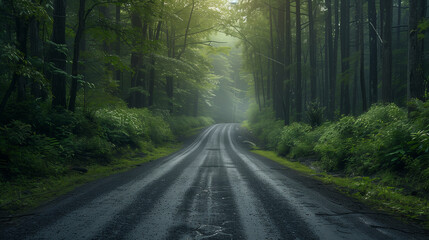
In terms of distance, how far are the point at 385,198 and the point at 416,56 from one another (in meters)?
5.64

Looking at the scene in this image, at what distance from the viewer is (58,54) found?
10109 mm

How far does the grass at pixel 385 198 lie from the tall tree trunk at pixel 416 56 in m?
3.98

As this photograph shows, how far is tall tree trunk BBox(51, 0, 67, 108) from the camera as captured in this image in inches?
393

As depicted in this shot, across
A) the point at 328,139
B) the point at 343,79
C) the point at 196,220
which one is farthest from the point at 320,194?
the point at 343,79

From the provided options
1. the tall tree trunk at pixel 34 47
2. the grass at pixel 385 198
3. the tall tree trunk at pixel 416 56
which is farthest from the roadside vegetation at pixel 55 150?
the tall tree trunk at pixel 416 56

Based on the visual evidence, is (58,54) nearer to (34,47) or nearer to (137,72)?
(34,47)

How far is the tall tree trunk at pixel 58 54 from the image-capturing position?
9992 millimetres

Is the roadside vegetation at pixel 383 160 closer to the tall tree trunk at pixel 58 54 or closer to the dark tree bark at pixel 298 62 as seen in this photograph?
the dark tree bark at pixel 298 62

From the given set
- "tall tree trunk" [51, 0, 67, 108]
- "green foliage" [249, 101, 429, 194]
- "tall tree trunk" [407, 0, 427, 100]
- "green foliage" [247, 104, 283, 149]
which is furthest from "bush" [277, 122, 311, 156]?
"tall tree trunk" [51, 0, 67, 108]

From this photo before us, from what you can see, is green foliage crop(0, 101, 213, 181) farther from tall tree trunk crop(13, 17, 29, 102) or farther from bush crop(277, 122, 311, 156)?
bush crop(277, 122, 311, 156)

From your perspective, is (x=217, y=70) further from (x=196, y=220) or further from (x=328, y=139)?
(x=196, y=220)

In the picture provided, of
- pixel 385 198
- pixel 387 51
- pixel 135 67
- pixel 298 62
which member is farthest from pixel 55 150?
pixel 298 62

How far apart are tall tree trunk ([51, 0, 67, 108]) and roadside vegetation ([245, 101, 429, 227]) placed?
1003 cm

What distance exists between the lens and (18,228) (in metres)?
3.74
